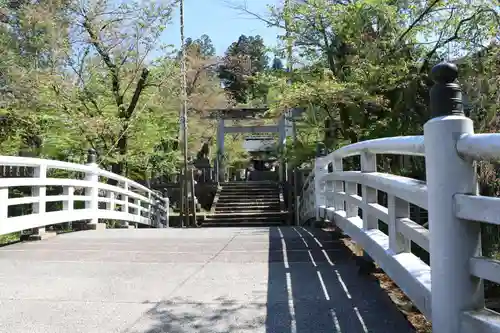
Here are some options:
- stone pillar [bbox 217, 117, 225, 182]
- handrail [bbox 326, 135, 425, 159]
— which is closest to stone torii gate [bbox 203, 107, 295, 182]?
stone pillar [bbox 217, 117, 225, 182]

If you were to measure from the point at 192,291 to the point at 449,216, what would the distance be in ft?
6.52

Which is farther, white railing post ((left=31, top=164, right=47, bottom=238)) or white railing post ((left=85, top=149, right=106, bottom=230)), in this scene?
white railing post ((left=85, top=149, right=106, bottom=230))

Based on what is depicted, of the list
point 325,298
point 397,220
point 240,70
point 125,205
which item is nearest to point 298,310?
point 325,298

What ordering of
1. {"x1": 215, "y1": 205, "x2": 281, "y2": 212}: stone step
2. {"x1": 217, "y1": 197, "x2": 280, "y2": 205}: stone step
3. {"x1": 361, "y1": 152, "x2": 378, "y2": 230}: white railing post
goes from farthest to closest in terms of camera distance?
1. {"x1": 217, "y1": 197, "x2": 280, "y2": 205}: stone step
2. {"x1": 215, "y1": 205, "x2": 281, "y2": 212}: stone step
3. {"x1": 361, "y1": 152, "x2": 378, "y2": 230}: white railing post

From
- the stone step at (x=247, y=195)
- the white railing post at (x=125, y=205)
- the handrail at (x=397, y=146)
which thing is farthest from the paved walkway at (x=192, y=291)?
the stone step at (x=247, y=195)

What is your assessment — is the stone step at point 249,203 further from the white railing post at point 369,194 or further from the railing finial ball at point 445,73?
the railing finial ball at point 445,73

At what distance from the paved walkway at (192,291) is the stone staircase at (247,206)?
1049cm

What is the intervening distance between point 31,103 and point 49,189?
208cm

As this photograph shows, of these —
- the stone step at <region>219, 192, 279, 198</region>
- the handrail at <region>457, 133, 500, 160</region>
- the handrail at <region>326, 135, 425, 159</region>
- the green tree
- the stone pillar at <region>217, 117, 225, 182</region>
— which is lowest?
the stone step at <region>219, 192, 279, 198</region>

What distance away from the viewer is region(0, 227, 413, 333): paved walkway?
2611mm

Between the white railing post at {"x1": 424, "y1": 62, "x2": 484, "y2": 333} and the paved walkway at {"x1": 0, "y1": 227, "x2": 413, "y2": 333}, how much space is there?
705 mm

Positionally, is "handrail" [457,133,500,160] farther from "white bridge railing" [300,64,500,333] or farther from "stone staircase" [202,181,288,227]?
"stone staircase" [202,181,288,227]

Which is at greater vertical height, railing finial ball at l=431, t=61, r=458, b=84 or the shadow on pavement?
railing finial ball at l=431, t=61, r=458, b=84

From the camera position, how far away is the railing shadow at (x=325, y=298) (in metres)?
2.55
